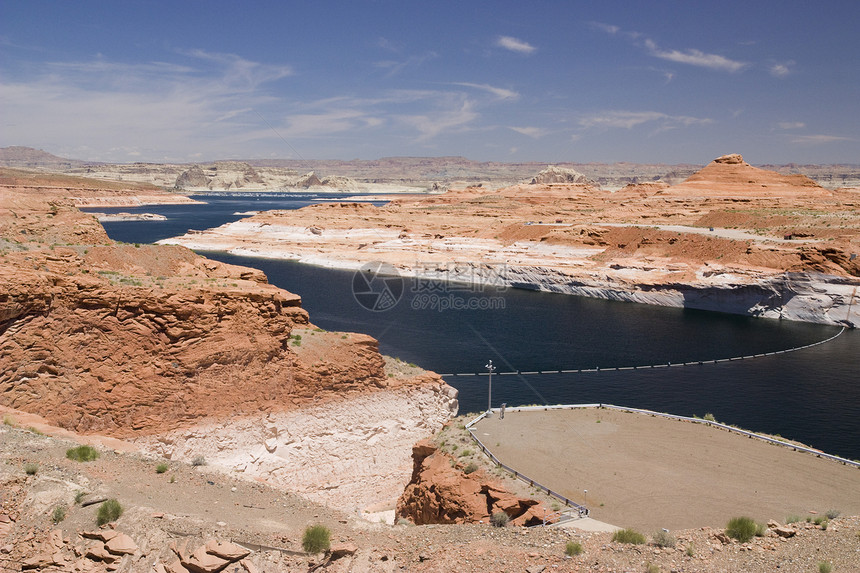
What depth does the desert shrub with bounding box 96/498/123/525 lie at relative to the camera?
373 inches

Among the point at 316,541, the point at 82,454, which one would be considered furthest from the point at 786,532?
the point at 82,454

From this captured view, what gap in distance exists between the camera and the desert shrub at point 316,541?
9.72m

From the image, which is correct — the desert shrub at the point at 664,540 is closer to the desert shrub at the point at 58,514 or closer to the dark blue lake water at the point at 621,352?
the desert shrub at the point at 58,514

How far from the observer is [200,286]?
16.7 meters

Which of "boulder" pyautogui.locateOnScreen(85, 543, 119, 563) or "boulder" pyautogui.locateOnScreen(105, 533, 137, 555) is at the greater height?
"boulder" pyautogui.locateOnScreen(105, 533, 137, 555)

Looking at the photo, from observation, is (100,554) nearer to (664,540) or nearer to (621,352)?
(664,540)

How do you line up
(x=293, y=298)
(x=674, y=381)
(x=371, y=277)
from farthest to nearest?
1. (x=371, y=277)
2. (x=674, y=381)
3. (x=293, y=298)

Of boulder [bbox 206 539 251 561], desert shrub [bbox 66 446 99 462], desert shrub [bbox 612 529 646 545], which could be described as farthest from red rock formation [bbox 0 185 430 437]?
desert shrub [bbox 612 529 646 545]

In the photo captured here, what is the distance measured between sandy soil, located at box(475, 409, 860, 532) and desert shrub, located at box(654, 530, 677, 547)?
6.33ft

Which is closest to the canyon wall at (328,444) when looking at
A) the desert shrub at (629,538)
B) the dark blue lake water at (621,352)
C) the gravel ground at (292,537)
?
the gravel ground at (292,537)

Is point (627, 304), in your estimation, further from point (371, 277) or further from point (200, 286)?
point (200, 286)

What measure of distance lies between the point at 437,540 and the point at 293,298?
1048 cm

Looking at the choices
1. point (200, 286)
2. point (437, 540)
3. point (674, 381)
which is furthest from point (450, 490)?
point (674, 381)

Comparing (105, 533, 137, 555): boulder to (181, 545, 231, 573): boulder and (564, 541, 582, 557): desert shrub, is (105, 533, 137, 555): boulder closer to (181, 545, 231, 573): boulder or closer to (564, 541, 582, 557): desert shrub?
(181, 545, 231, 573): boulder
